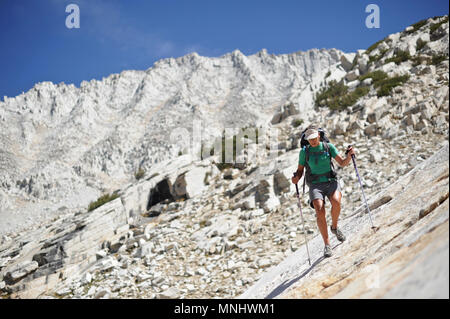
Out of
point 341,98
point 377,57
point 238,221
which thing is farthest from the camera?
point 377,57

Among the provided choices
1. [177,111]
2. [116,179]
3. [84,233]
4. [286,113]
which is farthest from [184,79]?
[84,233]

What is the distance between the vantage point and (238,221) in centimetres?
1090

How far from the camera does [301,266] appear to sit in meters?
4.82

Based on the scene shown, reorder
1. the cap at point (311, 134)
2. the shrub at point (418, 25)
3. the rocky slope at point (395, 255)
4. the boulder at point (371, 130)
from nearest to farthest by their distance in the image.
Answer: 1. the rocky slope at point (395, 255)
2. the cap at point (311, 134)
3. the boulder at point (371, 130)
4. the shrub at point (418, 25)

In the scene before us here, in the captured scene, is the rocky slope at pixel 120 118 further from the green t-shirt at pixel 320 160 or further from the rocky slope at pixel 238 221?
the green t-shirt at pixel 320 160

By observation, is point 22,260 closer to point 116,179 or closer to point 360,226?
point 360,226

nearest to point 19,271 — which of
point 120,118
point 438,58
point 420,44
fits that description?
point 438,58

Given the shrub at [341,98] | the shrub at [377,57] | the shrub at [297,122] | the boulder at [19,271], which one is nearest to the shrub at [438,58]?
the shrub at [341,98]

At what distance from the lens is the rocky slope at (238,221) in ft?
23.0

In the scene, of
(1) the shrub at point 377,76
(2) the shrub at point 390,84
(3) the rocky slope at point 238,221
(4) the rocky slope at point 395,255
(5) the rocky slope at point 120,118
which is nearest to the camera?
(4) the rocky slope at point 395,255

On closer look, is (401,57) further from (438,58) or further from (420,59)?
(438,58)

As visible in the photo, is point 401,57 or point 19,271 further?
point 401,57

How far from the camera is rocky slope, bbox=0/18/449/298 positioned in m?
7.00
